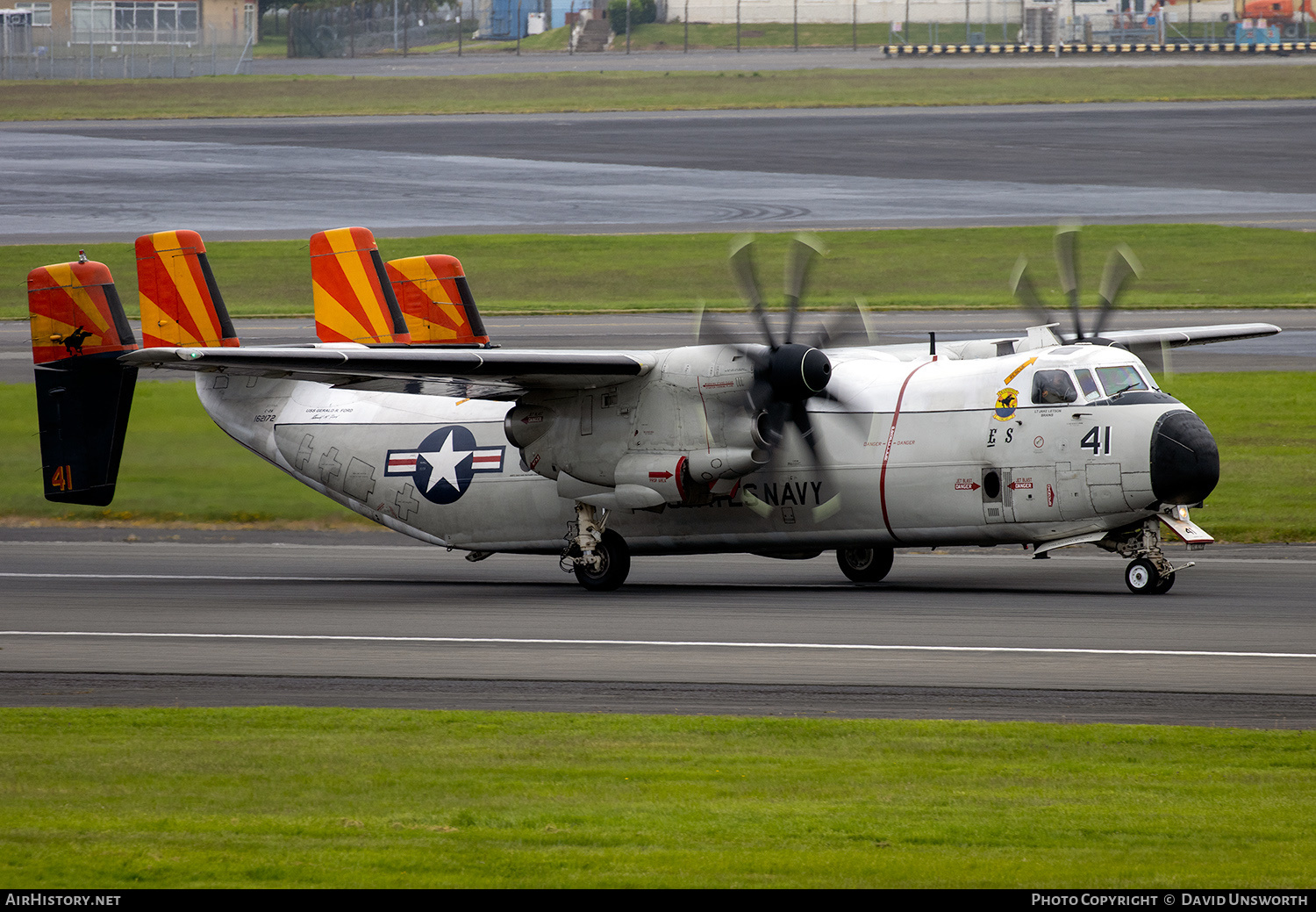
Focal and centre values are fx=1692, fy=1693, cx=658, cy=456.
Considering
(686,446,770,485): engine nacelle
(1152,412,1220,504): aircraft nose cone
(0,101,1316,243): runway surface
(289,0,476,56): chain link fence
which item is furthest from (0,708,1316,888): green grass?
(289,0,476,56): chain link fence

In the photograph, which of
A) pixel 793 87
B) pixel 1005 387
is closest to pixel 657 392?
pixel 1005 387

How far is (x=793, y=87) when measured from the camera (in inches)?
3969

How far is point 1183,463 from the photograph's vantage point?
70.1 feet

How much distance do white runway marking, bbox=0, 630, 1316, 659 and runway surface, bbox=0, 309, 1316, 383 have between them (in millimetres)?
19591

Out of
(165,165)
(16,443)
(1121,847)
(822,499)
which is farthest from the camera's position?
(165,165)

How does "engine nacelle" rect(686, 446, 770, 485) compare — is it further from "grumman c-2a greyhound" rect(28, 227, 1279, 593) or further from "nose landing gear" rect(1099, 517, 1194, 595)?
"nose landing gear" rect(1099, 517, 1194, 595)

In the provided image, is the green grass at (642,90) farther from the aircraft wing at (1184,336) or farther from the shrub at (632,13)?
the aircraft wing at (1184,336)

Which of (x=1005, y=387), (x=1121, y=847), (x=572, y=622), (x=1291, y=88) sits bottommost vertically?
(x=572, y=622)

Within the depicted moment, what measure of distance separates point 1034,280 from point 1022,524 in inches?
1263

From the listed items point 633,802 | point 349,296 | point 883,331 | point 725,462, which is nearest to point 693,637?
point 725,462

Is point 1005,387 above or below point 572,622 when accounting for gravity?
above

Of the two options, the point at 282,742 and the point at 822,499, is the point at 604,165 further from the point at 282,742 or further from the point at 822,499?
the point at 282,742

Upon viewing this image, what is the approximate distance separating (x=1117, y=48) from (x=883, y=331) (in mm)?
77333

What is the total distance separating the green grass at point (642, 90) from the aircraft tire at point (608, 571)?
73.0 metres
